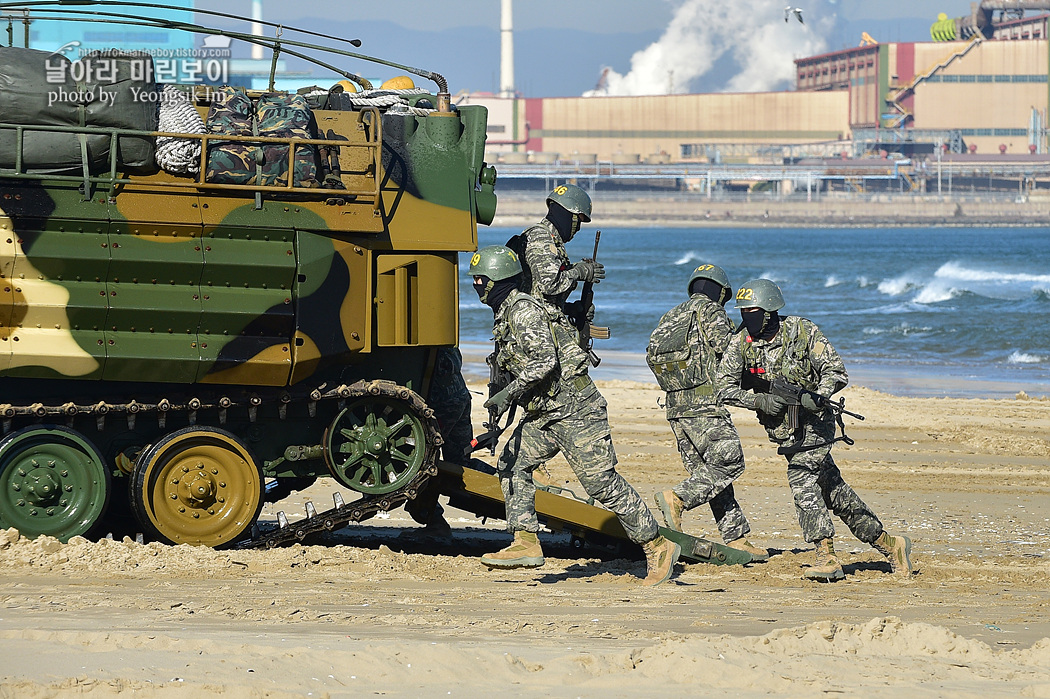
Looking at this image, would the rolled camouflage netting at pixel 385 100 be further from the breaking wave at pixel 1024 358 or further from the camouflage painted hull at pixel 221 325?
the breaking wave at pixel 1024 358

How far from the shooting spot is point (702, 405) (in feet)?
30.1

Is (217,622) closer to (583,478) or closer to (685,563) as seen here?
(583,478)

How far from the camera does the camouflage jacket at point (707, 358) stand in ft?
30.1

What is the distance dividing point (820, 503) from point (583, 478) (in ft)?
5.37

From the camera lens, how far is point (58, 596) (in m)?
6.92

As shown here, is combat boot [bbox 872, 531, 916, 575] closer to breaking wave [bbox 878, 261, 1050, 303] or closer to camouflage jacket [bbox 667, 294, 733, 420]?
camouflage jacket [bbox 667, 294, 733, 420]

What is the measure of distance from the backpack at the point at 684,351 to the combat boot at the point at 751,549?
1.14 metres

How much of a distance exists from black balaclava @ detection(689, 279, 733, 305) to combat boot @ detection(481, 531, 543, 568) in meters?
2.31

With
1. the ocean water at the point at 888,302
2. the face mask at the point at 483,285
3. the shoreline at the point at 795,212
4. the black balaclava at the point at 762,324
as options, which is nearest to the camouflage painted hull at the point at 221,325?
the face mask at the point at 483,285

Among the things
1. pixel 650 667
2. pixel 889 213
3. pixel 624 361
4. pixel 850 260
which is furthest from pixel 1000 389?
pixel 889 213

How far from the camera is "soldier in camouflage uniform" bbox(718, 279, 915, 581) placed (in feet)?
27.5

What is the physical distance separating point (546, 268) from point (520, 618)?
2.38 metres

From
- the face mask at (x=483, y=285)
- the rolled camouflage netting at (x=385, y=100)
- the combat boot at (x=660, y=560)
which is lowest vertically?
the combat boot at (x=660, y=560)

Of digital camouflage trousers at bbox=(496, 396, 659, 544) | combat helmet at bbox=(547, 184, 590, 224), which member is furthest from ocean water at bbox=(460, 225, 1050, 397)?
digital camouflage trousers at bbox=(496, 396, 659, 544)
